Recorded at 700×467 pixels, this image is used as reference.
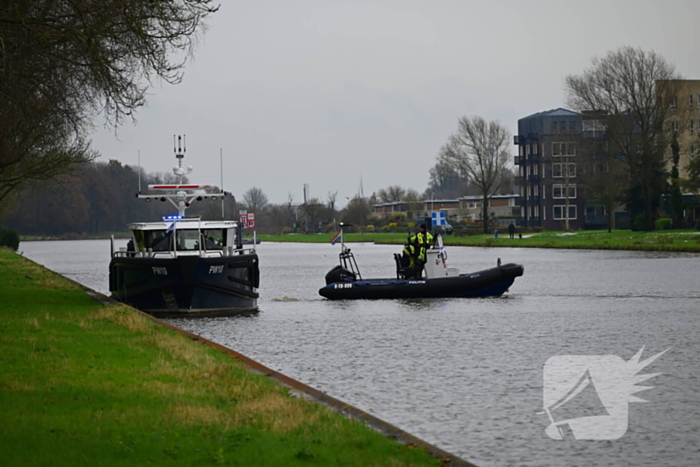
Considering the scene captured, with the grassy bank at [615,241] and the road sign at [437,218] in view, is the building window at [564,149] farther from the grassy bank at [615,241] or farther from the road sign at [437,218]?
the road sign at [437,218]

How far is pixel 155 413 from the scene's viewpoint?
980 cm

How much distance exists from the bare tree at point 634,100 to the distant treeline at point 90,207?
106 m

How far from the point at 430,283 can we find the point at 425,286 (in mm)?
179

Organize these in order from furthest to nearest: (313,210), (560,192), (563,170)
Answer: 1. (313,210)
2. (560,192)
3. (563,170)

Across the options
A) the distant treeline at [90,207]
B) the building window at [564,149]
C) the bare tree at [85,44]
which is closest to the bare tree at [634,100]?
the building window at [564,149]

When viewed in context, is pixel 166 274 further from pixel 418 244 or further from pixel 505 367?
pixel 505 367

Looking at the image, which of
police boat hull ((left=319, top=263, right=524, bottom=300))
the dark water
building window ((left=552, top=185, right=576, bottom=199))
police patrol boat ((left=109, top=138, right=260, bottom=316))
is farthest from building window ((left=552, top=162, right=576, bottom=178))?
police patrol boat ((left=109, top=138, right=260, bottom=316))

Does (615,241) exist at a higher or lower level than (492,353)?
higher

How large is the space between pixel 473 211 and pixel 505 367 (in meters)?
147

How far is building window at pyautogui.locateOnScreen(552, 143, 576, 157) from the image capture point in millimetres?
102188

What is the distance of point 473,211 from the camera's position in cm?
16138

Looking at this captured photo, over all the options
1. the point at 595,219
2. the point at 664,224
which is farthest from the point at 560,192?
the point at 664,224

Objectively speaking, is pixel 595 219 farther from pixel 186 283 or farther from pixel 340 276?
pixel 186 283

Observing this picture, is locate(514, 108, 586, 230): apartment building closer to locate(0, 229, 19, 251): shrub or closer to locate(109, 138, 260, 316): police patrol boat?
locate(0, 229, 19, 251): shrub
